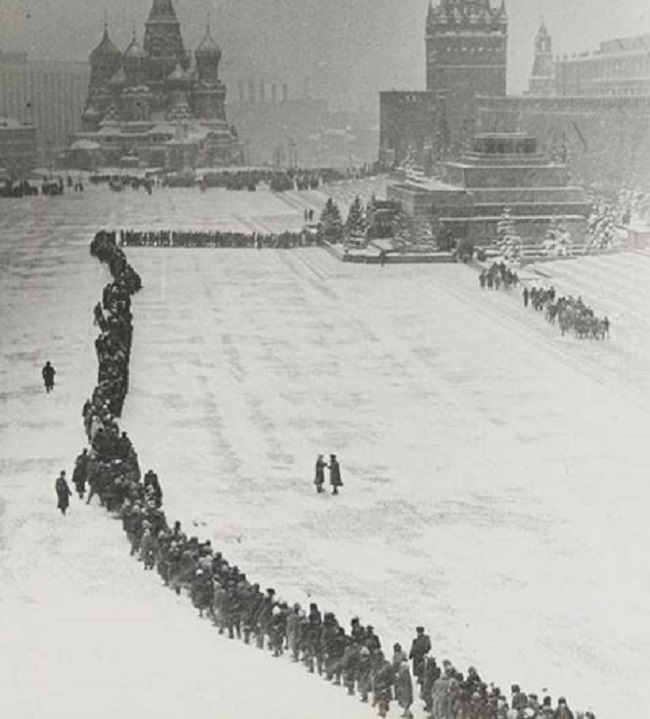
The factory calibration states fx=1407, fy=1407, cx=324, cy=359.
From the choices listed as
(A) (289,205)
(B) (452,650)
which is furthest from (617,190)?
(B) (452,650)

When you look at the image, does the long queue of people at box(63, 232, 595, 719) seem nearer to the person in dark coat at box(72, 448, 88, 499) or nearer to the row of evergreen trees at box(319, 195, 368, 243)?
the person in dark coat at box(72, 448, 88, 499)

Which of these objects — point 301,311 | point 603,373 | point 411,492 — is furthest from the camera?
point 301,311

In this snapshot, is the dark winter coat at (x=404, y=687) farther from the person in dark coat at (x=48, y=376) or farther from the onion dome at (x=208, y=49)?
the onion dome at (x=208, y=49)

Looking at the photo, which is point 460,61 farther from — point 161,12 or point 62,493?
point 62,493

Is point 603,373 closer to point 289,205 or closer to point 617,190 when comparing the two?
point 617,190

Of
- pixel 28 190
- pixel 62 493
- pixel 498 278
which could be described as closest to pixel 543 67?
pixel 28 190

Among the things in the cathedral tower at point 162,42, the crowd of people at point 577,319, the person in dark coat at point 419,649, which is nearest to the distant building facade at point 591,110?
the cathedral tower at point 162,42
